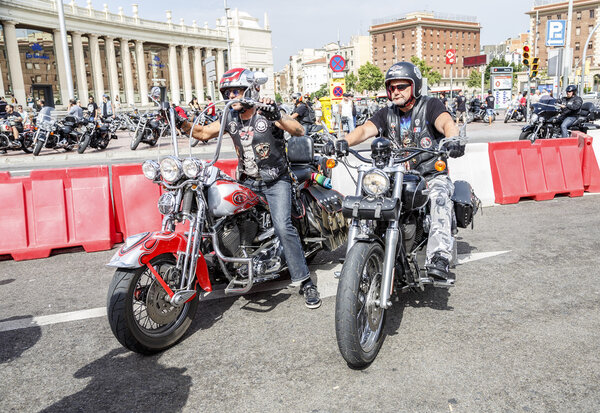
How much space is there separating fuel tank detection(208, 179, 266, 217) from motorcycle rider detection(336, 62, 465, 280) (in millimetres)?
814

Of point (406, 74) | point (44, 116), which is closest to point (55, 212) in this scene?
point (406, 74)

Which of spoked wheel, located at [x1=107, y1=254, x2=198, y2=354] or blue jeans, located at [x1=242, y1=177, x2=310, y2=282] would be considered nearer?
spoked wheel, located at [x1=107, y1=254, x2=198, y2=354]

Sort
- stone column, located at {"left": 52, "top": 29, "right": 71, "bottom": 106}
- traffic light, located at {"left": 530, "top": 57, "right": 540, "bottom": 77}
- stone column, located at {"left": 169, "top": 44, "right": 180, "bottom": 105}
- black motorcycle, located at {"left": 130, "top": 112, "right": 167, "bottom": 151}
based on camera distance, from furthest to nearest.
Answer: stone column, located at {"left": 169, "top": 44, "right": 180, "bottom": 105}, stone column, located at {"left": 52, "top": 29, "right": 71, "bottom": 106}, traffic light, located at {"left": 530, "top": 57, "right": 540, "bottom": 77}, black motorcycle, located at {"left": 130, "top": 112, "right": 167, "bottom": 151}

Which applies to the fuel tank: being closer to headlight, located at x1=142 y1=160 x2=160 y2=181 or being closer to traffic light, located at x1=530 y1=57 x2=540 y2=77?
headlight, located at x1=142 y1=160 x2=160 y2=181

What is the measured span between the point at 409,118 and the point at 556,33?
25024mm

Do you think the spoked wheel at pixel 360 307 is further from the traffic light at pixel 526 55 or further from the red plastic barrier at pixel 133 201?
the traffic light at pixel 526 55

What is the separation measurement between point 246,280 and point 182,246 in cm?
63

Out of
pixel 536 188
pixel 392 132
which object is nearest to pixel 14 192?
pixel 392 132

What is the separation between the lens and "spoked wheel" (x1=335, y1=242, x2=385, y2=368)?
2.94 m

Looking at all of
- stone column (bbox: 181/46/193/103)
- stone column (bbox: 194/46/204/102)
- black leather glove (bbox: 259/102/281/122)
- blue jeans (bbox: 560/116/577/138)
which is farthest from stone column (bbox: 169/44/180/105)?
black leather glove (bbox: 259/102/281/122)

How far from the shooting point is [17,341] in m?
3.69

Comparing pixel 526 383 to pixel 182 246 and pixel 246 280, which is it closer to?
pixel 246 280

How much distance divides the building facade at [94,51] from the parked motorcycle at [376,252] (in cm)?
4487

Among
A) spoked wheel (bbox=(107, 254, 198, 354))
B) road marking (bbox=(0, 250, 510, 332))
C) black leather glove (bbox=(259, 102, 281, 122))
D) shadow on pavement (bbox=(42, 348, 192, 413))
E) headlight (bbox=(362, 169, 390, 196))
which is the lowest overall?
shadow on pavement (bbox=(42, 348, 192, 413))
